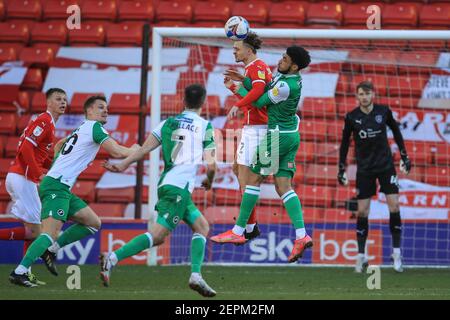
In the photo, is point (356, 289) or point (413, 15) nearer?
point (356, 289)

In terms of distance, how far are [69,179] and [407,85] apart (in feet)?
22.6

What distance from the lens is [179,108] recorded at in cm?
1391

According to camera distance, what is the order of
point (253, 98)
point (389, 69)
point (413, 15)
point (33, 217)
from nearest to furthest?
point (253, 98)
point (33, 217)
point (389, 69)
point (413, 15)

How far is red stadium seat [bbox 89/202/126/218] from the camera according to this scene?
14.5 meters

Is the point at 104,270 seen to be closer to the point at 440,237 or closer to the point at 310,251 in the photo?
the point at 310,251

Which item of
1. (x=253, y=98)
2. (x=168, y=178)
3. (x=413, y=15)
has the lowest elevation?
(x=168, y=178)

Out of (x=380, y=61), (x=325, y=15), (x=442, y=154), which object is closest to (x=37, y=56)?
(x=325, y=15)

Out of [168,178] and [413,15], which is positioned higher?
[413,15]

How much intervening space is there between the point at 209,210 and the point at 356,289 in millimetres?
4433

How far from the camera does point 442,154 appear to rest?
14625mm

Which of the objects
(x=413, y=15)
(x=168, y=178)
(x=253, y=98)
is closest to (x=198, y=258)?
(x=168, y=178)

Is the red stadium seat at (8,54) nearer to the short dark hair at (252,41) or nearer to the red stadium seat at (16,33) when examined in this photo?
the red stadium seat at (16,33)

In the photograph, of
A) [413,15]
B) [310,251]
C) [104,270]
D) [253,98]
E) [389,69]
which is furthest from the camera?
[413,15]

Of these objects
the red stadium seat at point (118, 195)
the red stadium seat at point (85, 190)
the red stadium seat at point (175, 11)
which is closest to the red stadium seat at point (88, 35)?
the red stadium seat at point (175, 11)
